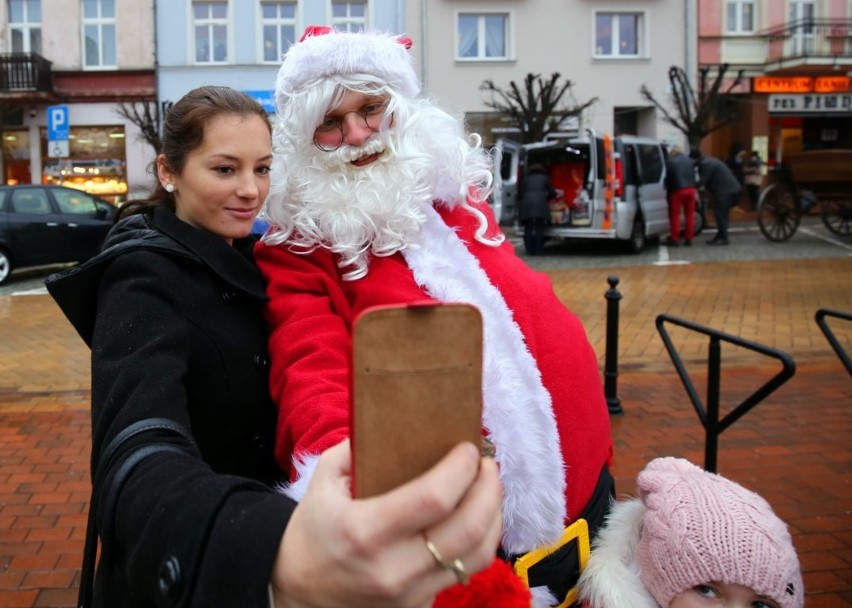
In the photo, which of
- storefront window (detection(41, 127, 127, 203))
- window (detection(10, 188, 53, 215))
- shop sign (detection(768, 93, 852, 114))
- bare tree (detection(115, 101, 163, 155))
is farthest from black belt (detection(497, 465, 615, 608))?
shop sign (detection(768, 93, 852, 114))

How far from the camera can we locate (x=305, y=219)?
5.27 ft

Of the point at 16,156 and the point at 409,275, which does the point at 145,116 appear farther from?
the point at 409,275

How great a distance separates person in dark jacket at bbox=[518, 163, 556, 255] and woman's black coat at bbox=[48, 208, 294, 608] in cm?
1177

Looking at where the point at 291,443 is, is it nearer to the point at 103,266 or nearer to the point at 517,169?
the point at 103,266

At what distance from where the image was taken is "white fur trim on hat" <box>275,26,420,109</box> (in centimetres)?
165

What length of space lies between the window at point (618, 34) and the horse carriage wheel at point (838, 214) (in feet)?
34.0

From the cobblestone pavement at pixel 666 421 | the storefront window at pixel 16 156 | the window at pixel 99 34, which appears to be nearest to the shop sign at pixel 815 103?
the cobblestone pavement at pixel 666 421

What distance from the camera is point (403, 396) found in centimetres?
70

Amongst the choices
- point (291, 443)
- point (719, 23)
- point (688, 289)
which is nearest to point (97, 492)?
point (291, 443)

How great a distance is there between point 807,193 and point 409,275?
46.2 feet

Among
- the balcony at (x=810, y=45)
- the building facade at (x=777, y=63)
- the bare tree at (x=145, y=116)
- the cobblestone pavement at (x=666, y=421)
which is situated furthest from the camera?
the building facade at (x=777, y=63)

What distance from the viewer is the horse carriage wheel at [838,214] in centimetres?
1387

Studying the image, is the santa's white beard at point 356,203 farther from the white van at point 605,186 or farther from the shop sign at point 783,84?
the shop sign at point 783,84

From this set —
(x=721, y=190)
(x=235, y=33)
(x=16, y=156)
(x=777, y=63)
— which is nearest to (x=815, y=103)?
(x=777, y=63)
